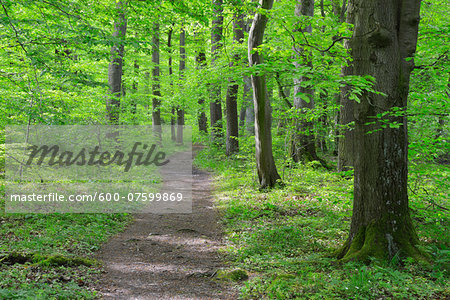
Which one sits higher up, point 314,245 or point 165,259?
point 314,245

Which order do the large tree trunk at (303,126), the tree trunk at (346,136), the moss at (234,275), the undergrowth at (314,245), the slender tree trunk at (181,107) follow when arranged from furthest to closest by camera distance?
the slender tree trunk at (181,107), the large tree trunk at (303,126), the tree trunk at (346,136), the moss at (234,275), the undergrowth at (314,245)

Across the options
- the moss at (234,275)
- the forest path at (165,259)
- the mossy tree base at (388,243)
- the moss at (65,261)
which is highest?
the mossy tree base at (388,243)

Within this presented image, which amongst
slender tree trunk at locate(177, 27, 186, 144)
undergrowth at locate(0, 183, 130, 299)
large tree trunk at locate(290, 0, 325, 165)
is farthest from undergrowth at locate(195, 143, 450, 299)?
slender tree trunk at locate(177, 27, 186, 144)

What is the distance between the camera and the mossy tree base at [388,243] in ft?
13.3

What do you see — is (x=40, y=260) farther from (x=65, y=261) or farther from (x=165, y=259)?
(x=165, y=259)

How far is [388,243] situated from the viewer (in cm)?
409

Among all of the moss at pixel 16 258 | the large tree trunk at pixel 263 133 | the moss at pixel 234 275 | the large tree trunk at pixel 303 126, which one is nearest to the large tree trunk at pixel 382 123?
the moss at pixel 234 275

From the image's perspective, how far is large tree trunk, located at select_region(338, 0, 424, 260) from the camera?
4035 millimetres

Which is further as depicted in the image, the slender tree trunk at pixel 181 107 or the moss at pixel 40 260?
the slender tree trunk at pixel 181 107

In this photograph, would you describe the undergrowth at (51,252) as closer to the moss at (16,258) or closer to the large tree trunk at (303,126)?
the moss at (16,258)

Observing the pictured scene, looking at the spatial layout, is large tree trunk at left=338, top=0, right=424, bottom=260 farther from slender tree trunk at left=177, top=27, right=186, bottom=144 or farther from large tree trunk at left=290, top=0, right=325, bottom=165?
slender tree trunk at left=177, top=27, right=186, bottom=144

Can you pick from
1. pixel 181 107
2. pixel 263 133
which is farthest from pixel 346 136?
pixel 181 107

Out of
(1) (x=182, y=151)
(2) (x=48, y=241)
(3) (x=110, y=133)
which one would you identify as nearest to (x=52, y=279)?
(2) (x=48, y=241)

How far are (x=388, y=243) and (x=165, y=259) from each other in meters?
3.52
